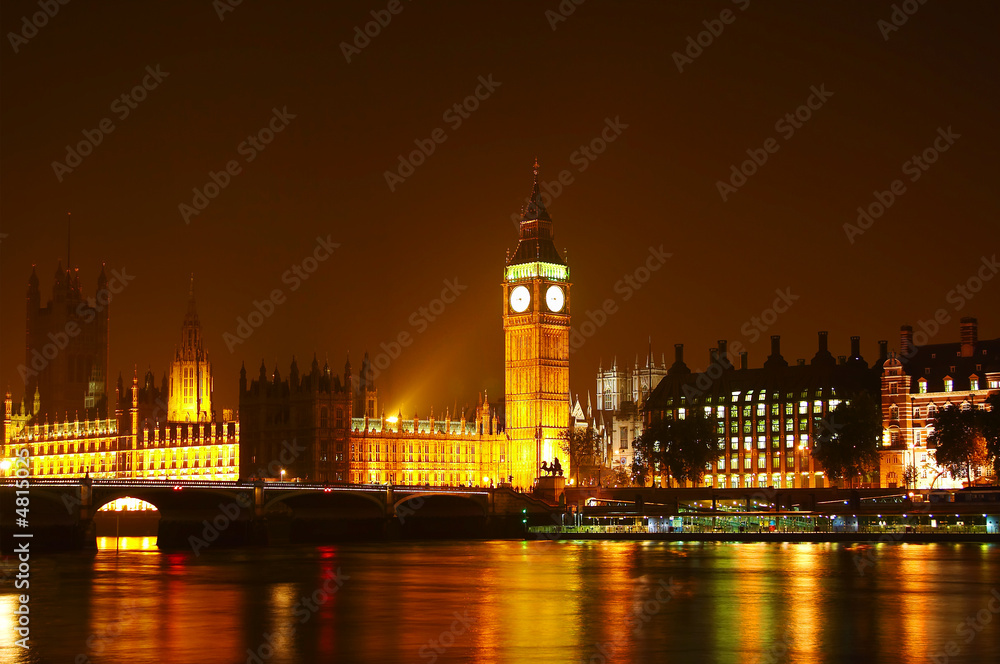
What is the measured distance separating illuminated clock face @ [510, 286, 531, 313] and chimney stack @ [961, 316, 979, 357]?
4838cm

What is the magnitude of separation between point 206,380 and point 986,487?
357 feet

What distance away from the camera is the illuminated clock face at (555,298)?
548 feet

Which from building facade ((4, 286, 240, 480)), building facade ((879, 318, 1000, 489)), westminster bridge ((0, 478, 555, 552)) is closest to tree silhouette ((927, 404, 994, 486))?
building facade ((879, 318, 1000, 489))

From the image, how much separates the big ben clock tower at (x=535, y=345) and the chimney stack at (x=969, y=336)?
4653 centimetres

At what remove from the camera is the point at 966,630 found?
47406 mm

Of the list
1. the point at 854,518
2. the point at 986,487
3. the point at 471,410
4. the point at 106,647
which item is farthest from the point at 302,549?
the point at 471,410

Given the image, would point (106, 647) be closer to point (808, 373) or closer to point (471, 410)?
point (808, 373)

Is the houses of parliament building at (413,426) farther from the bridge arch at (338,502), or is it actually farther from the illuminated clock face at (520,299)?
the bridge arch at (338,502)

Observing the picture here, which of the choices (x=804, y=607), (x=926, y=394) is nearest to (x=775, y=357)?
(x=926, y=394)

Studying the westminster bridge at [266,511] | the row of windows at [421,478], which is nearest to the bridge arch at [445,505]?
the westminster bridge at [266,511]

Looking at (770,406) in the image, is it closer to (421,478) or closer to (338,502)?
(421,478)

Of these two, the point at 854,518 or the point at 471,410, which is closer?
the point at 854,518

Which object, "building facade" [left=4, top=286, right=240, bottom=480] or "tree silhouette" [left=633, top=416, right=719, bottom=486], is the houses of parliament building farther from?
"tree silhouette" [left=633, top=416, right=719, bottom=486]

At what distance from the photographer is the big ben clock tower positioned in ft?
545
